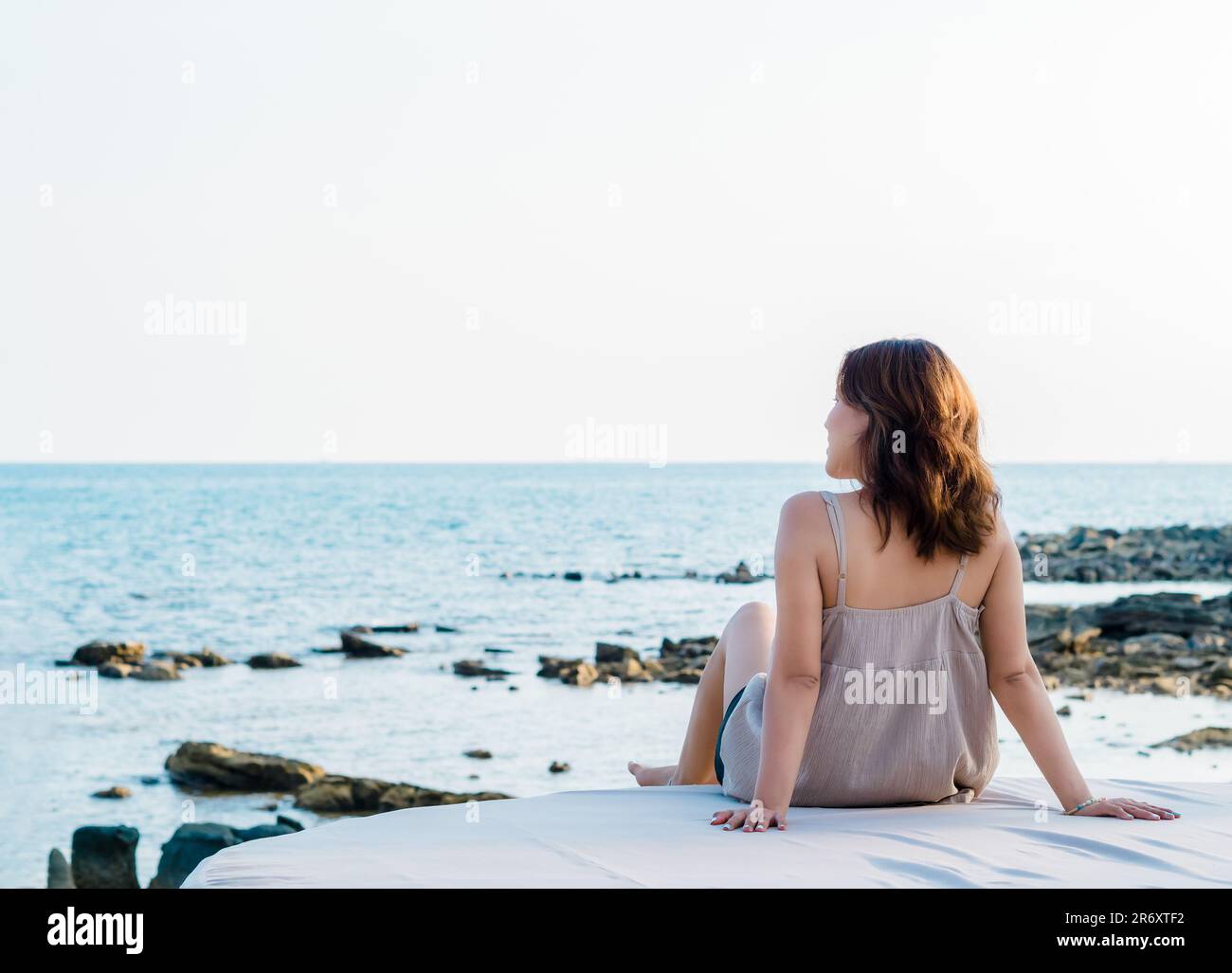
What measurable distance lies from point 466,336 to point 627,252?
1128cm

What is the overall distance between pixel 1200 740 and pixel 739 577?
50.5 ft

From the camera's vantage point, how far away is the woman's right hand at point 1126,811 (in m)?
2.33

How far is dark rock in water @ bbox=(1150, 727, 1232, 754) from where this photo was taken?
6.54 metres

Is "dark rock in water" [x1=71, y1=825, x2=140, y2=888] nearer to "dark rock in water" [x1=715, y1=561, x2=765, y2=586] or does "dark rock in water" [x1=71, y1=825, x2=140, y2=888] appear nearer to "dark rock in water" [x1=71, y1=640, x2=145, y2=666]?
"dark rock in water" [x1=71, y1=640, x2=145, y2=666]

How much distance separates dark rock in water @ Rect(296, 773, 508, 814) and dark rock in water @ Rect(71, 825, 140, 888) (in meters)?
1.48

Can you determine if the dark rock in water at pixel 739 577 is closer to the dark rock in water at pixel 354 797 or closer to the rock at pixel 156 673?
the rock at pixel 156 673

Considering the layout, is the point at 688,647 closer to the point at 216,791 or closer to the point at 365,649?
the point at 365,649

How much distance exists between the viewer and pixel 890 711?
2.44m

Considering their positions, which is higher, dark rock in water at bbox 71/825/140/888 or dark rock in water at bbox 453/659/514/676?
dark rock in water at bbox 71/825/140/888

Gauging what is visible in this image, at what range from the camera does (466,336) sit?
113 feet

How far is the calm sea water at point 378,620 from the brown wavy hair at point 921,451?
22 centimetres

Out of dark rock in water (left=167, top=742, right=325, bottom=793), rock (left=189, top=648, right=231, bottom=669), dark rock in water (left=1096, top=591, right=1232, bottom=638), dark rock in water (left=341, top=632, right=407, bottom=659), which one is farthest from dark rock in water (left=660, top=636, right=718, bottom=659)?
dark rock in water (left=167, top=742, right=325, bottom=793)

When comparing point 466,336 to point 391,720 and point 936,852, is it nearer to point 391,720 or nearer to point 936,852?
point 391,720

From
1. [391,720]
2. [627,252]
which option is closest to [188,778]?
[391,720]
